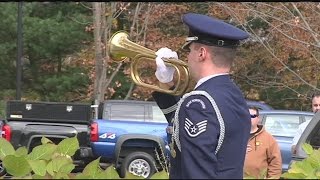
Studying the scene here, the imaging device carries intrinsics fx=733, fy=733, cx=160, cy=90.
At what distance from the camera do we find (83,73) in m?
24.3

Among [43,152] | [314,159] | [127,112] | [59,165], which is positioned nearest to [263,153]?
[314,159]

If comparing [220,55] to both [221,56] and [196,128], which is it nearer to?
[221,56]

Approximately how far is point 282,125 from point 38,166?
32.9 ft

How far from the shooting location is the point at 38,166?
3.24m

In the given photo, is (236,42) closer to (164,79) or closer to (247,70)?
(164,79)

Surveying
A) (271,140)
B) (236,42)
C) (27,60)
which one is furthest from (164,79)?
(27,60)

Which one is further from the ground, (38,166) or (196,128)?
(196,128)

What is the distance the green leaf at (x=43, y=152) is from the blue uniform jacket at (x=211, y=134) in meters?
0.80

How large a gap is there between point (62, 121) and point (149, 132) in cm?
168

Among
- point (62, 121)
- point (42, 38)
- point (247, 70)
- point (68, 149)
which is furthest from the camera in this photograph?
point (42, 38)

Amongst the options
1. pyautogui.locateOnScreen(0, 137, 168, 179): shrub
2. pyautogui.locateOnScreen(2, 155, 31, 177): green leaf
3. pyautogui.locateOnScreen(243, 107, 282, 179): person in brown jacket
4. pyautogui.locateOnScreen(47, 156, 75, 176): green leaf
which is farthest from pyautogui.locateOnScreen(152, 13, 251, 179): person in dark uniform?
pyautogui.locateOnScreen(243, 107, 282, 179): person in brown jacket

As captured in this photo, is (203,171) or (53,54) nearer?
(203,171)

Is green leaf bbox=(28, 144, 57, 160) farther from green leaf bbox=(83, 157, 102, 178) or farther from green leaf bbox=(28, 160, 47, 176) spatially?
green leaf bbox=(83, 157, 102, 178)

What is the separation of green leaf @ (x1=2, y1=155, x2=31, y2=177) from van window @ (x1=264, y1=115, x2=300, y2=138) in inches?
386
